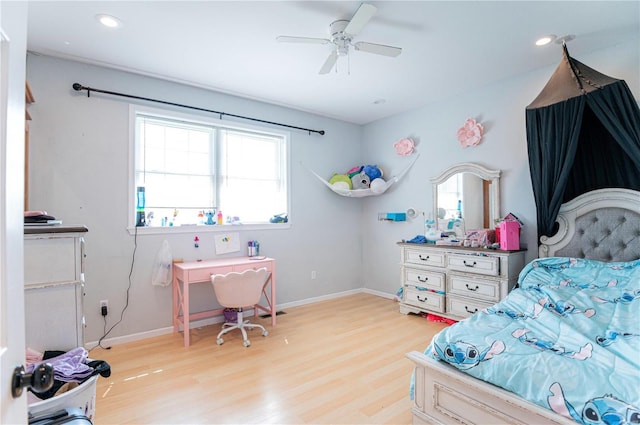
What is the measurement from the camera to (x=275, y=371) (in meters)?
2.56

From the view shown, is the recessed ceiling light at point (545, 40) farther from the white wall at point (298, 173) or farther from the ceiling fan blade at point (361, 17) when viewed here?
the ceiling fan blade at point (361, 17)

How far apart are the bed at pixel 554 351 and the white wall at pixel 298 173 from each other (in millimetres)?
792

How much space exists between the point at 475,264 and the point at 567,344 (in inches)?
70.7

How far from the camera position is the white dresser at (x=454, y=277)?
3.16m

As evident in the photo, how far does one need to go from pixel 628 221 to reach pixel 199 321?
13.5ft

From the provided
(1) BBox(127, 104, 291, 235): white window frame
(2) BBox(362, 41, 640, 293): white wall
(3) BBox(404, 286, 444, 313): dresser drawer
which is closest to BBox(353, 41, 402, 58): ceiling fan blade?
(2) BBox(362, 41, 640, 293): white wall

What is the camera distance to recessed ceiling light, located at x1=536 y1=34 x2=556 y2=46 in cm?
266

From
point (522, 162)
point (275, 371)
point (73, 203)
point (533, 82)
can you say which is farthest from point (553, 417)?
point (73, 203)

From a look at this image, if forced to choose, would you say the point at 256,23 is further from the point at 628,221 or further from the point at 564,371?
the point at 628,221

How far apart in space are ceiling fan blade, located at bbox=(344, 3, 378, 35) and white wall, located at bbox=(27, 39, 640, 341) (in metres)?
2.08

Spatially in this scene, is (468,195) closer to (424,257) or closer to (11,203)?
(424,257)

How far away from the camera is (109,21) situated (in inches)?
94.3

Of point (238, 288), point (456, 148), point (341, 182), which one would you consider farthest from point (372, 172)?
point (238, 288)

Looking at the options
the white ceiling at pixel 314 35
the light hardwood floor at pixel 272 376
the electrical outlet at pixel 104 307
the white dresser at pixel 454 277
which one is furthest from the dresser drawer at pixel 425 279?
the electrical outlet at pixel 104 307
